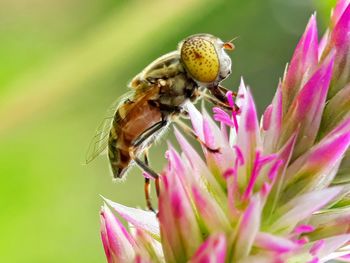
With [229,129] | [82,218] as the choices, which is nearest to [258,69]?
[82,218]

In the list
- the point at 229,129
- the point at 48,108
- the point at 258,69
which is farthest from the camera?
the point at 258,69

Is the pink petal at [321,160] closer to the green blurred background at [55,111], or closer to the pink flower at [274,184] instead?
the pink flower at [274,184]

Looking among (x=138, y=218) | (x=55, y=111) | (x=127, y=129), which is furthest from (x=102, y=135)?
(x=55, y=111)

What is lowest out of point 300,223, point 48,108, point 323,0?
point 300,223

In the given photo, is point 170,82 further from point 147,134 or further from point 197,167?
point 197,167

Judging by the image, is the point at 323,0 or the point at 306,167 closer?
the point at 306,167

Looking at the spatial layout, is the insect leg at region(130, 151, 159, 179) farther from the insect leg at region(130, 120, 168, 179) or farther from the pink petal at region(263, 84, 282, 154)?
the pink petal at region(263, 84, 282, 154)

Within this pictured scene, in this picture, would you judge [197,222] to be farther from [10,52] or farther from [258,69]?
[258,69]

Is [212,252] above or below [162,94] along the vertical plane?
below
